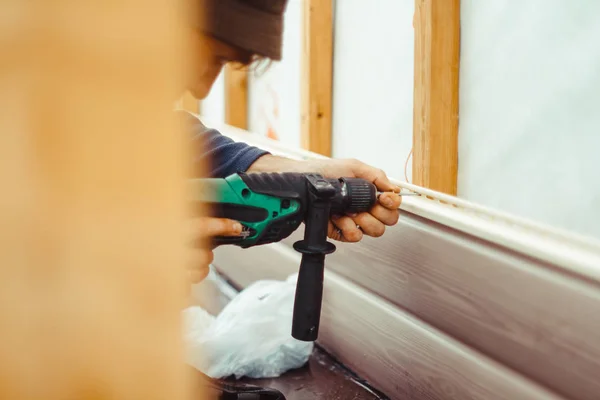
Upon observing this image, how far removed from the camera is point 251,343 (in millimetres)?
1485

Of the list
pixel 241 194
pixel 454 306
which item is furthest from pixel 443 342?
pixel 241 194

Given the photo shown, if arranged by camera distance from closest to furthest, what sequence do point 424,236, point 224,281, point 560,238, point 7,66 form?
point 7,66, point 560,238, point 424,236, point 224,281

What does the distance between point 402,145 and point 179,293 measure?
2289 millimetres

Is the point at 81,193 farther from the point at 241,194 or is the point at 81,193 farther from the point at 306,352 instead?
the point at 306,352

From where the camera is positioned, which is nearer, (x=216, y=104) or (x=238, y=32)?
(x=238, y=32)

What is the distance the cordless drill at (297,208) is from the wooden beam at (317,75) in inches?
71.7

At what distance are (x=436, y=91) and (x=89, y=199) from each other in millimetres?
1991

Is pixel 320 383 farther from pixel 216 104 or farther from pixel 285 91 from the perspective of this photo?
pixel 216 104

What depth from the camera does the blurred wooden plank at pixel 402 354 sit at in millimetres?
1091

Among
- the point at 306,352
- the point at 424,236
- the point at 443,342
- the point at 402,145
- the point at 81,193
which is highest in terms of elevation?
the point at 402,145

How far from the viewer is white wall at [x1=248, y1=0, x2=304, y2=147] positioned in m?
3.30

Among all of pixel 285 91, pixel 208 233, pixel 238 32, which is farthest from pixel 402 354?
pixel 285 91

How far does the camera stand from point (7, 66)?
25cm

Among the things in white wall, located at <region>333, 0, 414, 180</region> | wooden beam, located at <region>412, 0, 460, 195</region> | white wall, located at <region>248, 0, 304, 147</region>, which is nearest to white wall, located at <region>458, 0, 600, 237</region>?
wooden beam, located at <region>412, 0, 460, 195</region>
